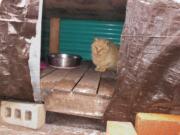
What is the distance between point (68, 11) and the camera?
3.55 m

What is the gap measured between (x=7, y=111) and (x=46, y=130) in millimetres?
427

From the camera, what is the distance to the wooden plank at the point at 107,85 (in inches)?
81.4

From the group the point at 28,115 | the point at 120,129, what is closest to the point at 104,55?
the point at 28,115

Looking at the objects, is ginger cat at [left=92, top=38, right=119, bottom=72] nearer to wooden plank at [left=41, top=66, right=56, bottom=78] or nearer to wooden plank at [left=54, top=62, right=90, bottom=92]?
wooden plank at [left=54, top=62, right=90, bottom=92]

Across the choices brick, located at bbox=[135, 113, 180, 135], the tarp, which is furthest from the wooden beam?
brick, located at bbox=[135, 113, 180, 135]

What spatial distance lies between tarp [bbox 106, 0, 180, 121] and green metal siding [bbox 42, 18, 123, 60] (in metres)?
2.05

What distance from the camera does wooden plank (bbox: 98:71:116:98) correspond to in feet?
6.79

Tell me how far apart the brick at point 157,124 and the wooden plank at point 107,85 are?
338 millimetres

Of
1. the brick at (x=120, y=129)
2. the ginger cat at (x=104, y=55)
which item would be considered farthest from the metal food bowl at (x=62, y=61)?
the brick at (x=120, y=129)

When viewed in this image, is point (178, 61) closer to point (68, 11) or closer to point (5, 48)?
point (5, 48)

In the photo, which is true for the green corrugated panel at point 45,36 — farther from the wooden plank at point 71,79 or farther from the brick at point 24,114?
the brick at point 24,114

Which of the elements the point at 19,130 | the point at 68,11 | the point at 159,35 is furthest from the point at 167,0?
the point at 68,11

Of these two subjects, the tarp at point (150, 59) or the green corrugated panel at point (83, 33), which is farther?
the green corrugated panel at point (83, 33)

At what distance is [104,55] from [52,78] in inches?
35.2
